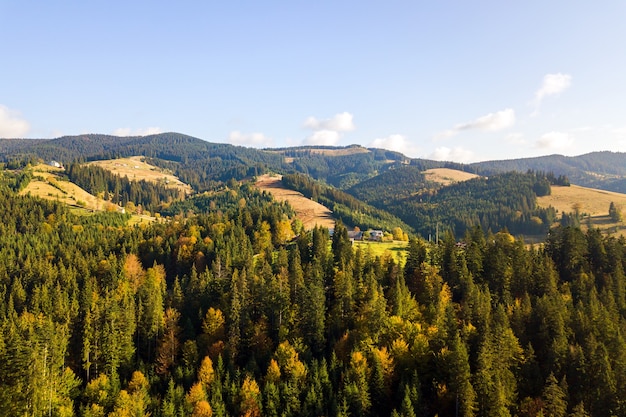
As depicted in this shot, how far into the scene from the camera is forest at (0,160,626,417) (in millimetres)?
60219

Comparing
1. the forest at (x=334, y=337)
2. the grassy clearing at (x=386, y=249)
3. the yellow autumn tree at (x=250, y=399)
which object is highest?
the grassy clearing at (x=386, y=249)

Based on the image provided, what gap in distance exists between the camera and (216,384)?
64875 millimetres

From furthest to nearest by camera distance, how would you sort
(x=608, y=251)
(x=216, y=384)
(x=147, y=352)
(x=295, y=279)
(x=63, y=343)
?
(x=608, y=251) → (x=295, y=279) → (x=147, y=352) → (x=63, y=343) → (x=216, y=384)

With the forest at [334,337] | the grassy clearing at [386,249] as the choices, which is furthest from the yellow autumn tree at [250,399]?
the grassy clearing at [386,249]

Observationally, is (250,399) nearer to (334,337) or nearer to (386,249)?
(334,337)

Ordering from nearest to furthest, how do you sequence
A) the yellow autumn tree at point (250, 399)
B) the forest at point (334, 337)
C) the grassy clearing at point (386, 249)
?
the forest at point (334, 337) < the yellow autumn tree at point (250, 399) < the grassy clearing at point (386, 249)

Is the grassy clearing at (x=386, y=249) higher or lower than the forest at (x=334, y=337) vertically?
higher

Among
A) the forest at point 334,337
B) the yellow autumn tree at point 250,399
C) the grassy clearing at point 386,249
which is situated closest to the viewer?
the forest at point 334,337

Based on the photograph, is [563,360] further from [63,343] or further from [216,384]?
[63,343]

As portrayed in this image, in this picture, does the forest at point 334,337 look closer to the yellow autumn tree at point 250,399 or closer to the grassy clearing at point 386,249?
the yellow autumn tree at point 250,399

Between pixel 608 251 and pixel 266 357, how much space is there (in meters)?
85.4

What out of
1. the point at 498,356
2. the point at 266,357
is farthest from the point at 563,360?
the point at 266,357

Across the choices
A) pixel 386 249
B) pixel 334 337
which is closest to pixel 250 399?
pixel 334 337

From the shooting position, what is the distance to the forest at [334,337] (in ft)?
198
